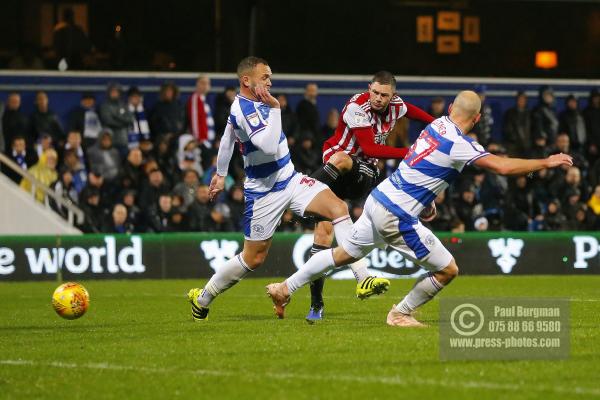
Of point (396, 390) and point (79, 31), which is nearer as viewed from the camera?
point (396, 390)

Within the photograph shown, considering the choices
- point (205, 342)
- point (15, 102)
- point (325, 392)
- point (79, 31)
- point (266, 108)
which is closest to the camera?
point (325, 392)

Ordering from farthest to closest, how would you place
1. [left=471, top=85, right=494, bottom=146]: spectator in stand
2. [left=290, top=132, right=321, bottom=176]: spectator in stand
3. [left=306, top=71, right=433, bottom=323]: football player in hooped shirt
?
[left=471, top=85, right=494, bottom=146]: spectator in stand → [left=290, top=132, right=321, bottom=176]: spectator in stand → [left=306, top=71, right=433, bottom=323]: football player in hooped shirt

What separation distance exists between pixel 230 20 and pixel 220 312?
47.8 feet

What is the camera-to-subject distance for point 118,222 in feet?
75.0

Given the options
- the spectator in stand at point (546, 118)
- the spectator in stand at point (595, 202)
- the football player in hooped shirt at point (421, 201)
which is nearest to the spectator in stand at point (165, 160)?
the spectator in stand at point (546, 118)

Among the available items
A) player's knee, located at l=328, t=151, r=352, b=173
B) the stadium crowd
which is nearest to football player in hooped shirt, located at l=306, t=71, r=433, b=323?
player's knee, located at l=328, t=151, r=352, b=173

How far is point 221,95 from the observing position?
24797 millimetres

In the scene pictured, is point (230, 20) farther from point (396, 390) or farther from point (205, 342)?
point (396, 390)

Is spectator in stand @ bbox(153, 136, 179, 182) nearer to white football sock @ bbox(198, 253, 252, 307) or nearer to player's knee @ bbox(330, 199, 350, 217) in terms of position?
A: white football sock @ bbox(198, 253, 252, 307)

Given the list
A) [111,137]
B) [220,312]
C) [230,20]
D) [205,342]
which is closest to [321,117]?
[230,20]

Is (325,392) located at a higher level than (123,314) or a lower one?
higher

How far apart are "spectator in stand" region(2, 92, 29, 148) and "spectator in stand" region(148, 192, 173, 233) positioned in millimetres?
2596

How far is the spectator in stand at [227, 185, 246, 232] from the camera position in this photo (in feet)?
77.3

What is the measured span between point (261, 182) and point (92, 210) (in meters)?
10.7
